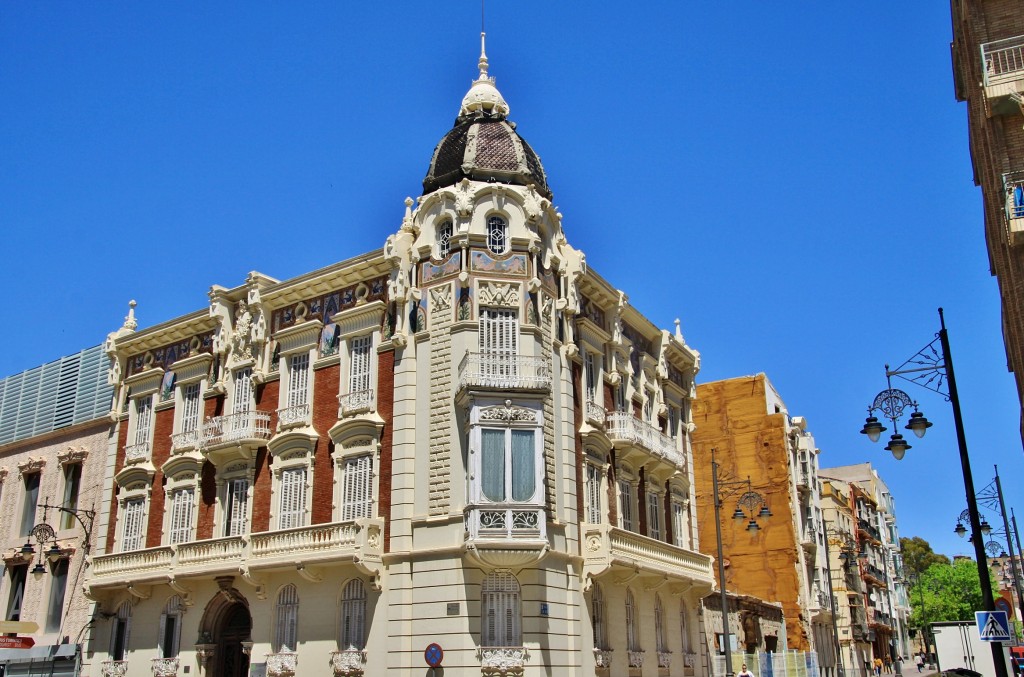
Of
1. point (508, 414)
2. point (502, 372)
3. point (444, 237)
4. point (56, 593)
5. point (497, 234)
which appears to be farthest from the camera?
point (56, 593)

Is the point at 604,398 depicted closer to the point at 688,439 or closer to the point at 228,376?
the point at 688,439

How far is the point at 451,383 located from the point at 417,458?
8.33 ft

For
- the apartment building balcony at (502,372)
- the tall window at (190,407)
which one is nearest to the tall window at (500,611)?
the apartment building balcony at (502,372)

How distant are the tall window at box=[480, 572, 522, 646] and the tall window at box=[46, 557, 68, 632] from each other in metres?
20.8

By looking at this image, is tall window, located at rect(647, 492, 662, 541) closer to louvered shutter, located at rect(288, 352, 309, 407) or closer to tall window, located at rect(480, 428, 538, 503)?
tall window, located at rect(480, 428, 538, 503)

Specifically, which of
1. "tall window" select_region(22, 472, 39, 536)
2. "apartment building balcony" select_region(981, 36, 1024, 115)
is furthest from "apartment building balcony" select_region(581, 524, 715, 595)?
"tall window" select_region(22, 472, 39, 536)

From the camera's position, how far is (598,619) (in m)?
31.2

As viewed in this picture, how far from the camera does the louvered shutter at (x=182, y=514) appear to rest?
3453cm

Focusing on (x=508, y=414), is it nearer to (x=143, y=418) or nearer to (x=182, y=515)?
(x=182, y=515)

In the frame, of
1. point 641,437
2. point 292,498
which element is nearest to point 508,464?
point 292,498

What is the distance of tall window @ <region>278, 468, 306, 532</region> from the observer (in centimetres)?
3147

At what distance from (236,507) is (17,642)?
12.0 meters

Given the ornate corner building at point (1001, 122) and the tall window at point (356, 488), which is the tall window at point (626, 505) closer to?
the tall window at point (356, 488)

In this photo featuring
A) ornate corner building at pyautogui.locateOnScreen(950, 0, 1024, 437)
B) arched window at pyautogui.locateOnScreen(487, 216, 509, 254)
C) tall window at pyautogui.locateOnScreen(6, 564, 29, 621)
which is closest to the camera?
ornate corner building at pyautogui.locateOnScreen(950, 0, 1024, 437)
